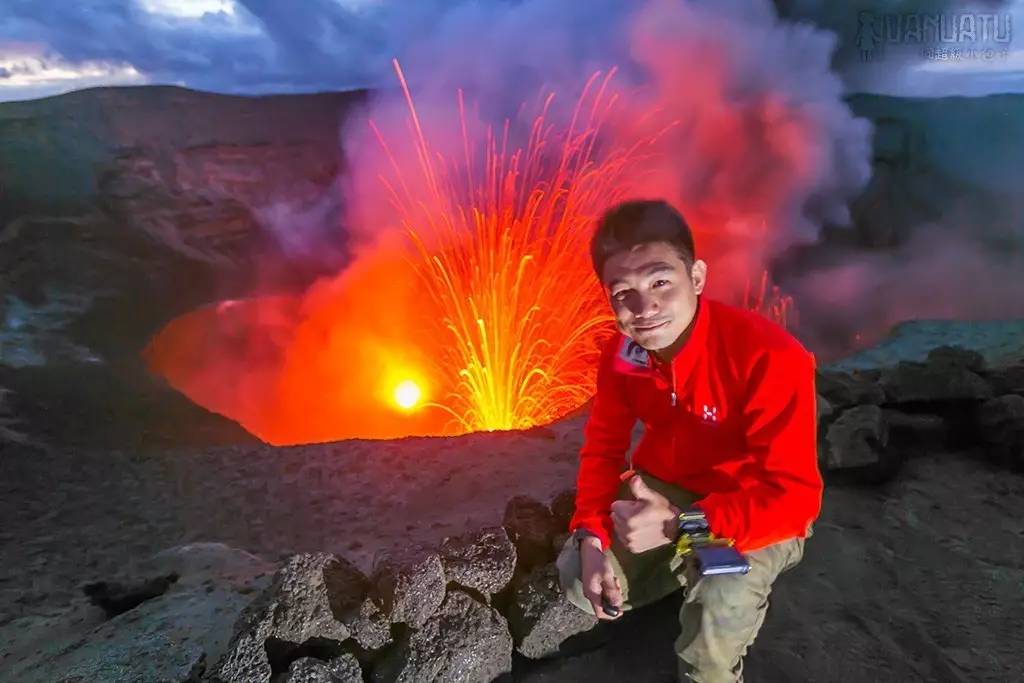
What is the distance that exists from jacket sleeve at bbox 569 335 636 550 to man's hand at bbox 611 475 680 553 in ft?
0.90

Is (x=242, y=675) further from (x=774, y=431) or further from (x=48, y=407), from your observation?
(x=48, y=407)

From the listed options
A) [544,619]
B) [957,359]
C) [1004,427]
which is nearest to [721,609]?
[544,619]

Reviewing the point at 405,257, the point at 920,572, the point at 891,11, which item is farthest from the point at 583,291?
the point at 920,572

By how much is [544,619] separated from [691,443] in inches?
28.2

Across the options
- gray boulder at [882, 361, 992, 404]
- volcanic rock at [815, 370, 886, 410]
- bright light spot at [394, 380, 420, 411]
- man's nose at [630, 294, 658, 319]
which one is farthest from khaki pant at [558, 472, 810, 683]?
bright light spot at [394, 380, 420, 411]

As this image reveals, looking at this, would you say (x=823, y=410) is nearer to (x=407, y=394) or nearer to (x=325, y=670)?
(x=325, y=670)

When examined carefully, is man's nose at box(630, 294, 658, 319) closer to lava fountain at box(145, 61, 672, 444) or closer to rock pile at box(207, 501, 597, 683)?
rock pile at box(207, 501, 597, 683)

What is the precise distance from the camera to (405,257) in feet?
31.7

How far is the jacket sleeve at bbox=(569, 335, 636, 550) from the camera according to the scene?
A: 75.2 inches

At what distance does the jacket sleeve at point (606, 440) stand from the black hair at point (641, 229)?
1.01ft

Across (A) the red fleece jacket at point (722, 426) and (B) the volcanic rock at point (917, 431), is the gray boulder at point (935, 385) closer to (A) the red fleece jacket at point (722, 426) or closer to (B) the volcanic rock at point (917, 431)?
(B) the volcanic rock at point (917, 431)

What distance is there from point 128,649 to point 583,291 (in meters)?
7.06

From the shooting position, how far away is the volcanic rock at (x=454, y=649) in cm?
193

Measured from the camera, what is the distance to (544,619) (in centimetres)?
210
